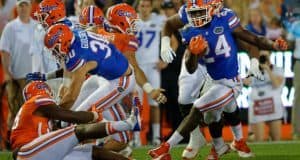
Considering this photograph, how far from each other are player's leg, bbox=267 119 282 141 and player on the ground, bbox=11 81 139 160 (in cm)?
541

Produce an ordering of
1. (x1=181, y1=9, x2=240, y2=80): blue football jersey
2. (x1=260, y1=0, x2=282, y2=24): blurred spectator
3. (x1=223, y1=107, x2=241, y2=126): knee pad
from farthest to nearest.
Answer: (x1=260, y1=0, x2=282, y2=24): blurred spectator
(x1=223, y1=107, x2=241, y2=126): knee pad
(x1=181, y1=9, x2=240, y2=80): blue football jersey

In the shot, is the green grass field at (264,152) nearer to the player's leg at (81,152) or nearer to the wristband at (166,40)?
the wristband at (166,40)

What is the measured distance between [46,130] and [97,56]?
0.86 metres

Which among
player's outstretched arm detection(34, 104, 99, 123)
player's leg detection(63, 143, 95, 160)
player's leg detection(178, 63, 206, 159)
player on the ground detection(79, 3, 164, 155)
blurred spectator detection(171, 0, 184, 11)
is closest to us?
player's outstretched arm detection(34, 104, 99, 123)

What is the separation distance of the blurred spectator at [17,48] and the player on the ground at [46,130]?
4789 millimetres

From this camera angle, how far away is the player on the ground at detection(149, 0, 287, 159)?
10.7m

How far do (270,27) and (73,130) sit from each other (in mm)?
6578

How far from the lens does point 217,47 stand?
35.8ft

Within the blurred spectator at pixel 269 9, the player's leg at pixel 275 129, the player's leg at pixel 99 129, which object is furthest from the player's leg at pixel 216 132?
the blurred spectator at pixel 269 9

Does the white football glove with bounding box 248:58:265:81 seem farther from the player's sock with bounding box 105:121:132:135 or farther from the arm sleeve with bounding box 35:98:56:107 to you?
the arm sleeve with bounding box 35:98:56:107

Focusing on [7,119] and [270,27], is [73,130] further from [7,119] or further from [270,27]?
[270,27]

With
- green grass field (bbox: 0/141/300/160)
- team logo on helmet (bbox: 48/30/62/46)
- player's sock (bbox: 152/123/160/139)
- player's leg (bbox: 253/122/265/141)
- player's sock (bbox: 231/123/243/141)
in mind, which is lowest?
player's leg (bbox: 253/122/265/141)

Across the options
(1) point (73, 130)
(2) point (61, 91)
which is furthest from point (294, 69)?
(1) point (73, 130)

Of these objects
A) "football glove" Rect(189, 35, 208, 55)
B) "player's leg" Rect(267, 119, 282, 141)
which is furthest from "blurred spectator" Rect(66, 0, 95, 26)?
"player's leg" Rect(267, 119, 282, 141)
